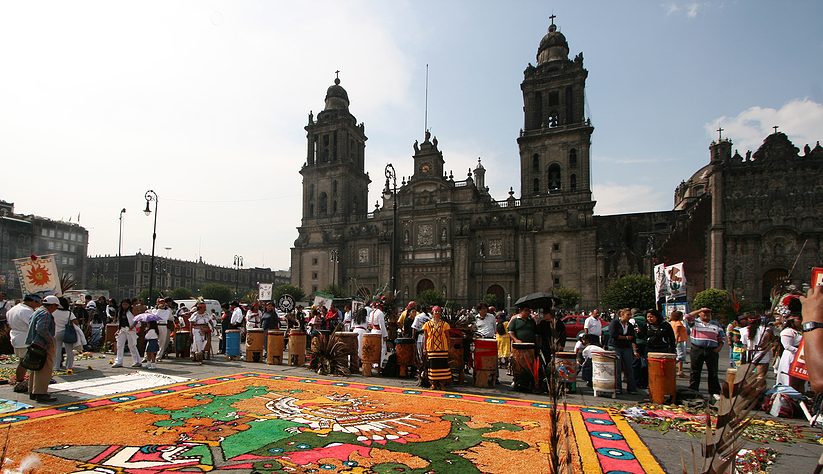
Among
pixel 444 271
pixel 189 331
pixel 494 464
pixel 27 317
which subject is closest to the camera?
pixel 494 464

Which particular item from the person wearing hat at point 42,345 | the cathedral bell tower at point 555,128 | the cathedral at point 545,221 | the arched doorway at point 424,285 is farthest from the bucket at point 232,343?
the cathedral bell tower at point 555,128

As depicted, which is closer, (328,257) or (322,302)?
(322,302)

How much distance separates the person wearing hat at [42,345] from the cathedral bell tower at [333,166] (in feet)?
163

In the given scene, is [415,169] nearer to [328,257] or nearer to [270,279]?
[328,257]

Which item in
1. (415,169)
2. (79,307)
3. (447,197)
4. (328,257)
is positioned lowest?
(79,307)

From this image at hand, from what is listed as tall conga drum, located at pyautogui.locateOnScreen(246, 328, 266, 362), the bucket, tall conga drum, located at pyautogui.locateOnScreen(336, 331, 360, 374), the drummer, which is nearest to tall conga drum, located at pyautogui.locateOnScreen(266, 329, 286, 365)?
tall conga drum, located at pyautogui.locateOnScreen(246, 328, 266, 362)

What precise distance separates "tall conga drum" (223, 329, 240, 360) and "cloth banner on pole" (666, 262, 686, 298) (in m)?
13.4

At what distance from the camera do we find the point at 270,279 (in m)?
116

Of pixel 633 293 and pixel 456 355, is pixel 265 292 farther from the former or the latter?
pixel 633 293

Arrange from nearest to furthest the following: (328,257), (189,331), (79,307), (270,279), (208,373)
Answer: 1. (208,373)
2. (189,331)
3. (79,307)
4. (328,257)
5. (270,279)

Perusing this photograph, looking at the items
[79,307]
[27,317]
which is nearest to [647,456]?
[27,317]

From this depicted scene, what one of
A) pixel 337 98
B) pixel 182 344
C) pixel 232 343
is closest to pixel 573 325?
pixel 232 343

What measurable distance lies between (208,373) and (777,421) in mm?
11302

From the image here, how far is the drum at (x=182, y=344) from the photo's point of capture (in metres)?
14.5
